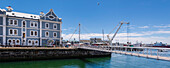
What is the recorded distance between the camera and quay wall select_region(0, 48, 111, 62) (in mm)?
29625

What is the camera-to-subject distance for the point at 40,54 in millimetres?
33125

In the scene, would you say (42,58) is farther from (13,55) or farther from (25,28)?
(25,28)

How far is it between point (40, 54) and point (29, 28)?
38.8 feet

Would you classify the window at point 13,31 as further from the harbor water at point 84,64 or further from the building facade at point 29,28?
the harbor water at point 84,64

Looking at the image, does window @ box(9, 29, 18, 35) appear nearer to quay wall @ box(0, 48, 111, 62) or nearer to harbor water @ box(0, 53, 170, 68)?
quay wall @ box(0, 48, 111, 62)

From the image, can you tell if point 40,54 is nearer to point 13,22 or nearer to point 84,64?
point 84,64

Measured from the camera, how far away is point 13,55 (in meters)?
30.2

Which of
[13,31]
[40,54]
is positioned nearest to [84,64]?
[40,54]

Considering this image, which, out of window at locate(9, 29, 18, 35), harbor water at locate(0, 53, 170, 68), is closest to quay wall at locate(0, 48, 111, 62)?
Result: harbor water at locate(0, 53, 170, 68)

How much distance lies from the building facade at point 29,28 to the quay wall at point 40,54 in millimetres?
8284

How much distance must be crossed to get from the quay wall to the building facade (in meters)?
8.28

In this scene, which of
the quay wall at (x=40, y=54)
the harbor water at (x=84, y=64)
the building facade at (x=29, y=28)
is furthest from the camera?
the building facade at (x=29, y=28)

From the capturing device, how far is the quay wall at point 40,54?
29625mm

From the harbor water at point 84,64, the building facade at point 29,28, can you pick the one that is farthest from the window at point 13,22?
the harbor water at point 84,64
